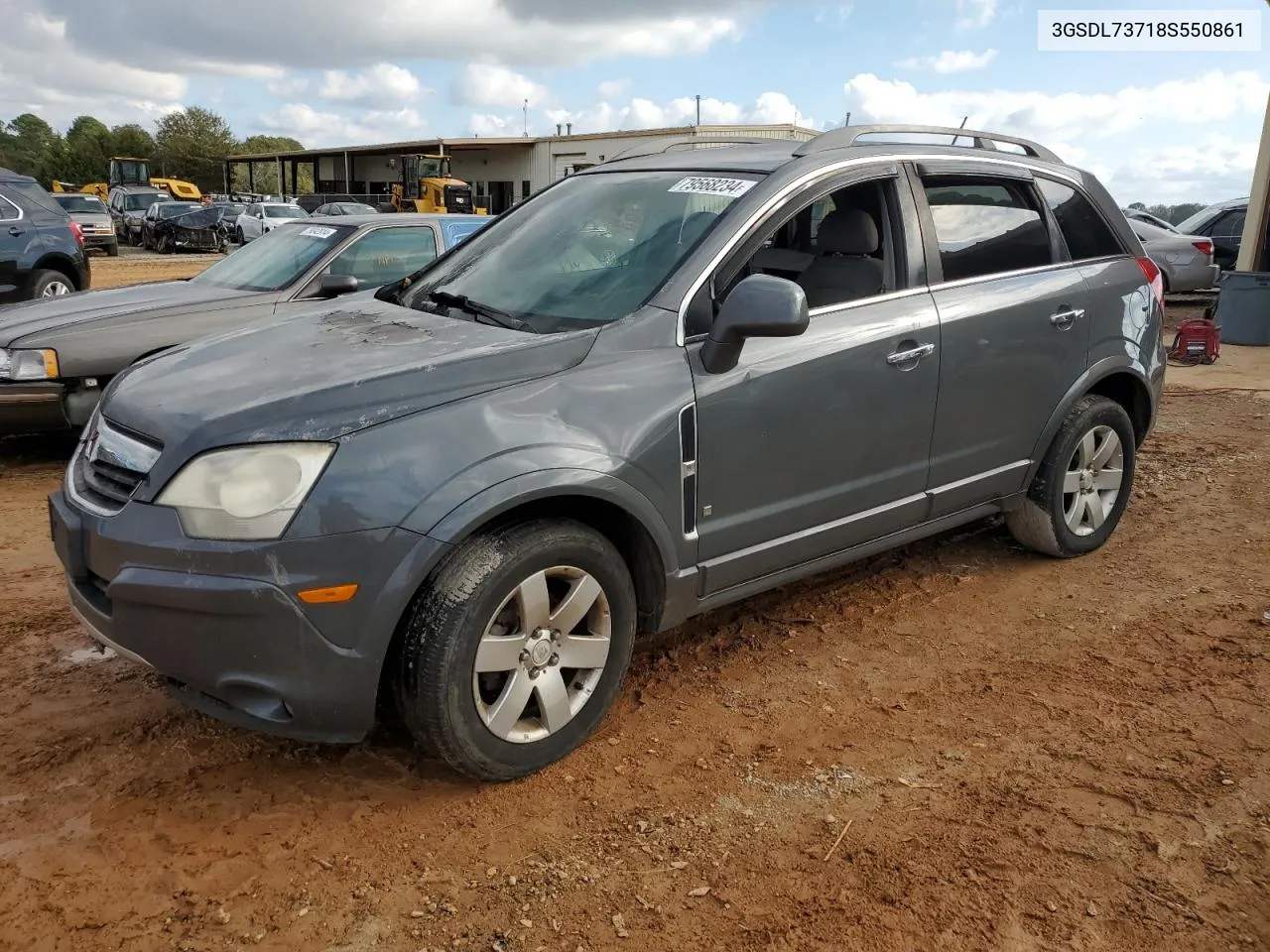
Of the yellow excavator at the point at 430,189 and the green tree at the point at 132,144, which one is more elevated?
the green tree at the point at 132,144

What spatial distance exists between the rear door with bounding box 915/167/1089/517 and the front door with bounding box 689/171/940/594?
0.13 metres

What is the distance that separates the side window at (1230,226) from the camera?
1497cm

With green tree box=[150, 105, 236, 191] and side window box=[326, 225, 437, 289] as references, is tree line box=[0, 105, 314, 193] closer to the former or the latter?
green tree box=[150, 105, 236, 191]

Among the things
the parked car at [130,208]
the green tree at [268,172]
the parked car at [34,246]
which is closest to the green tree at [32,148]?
the green tree at [268,172]

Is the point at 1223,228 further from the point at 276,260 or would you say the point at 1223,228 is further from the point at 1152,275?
the point at 276,260

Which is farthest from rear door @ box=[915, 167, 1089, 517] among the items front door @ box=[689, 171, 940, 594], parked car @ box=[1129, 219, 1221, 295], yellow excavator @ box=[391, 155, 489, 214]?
yellow excavator @ box=[391, 155, 489, 214]

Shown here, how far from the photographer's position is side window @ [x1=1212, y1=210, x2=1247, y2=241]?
49.1 feet

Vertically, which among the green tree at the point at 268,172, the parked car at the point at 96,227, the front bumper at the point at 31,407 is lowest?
the front bumper at the point at 31,407

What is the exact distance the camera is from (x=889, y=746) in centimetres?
312

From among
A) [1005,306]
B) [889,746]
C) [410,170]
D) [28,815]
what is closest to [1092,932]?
[889,746]

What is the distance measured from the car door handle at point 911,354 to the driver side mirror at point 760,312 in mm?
721

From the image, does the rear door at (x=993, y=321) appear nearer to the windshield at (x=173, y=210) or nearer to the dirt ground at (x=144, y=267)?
the dirt ground at (x=144, y=267)

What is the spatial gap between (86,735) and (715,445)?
2172 mm

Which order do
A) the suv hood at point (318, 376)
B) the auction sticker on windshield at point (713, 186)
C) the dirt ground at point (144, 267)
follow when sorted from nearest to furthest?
the suv hood at point (318, 376)
the auction sticker on windshield at point (713, 186)
the dirt ground at point (144, 267)
